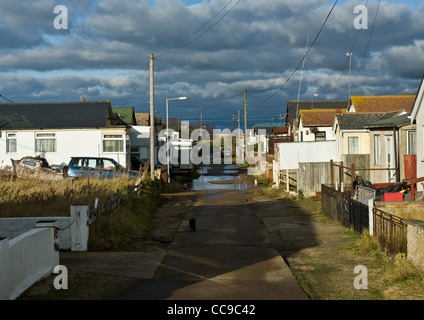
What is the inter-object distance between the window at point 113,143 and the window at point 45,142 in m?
3.70

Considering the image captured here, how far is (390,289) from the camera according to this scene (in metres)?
8.20

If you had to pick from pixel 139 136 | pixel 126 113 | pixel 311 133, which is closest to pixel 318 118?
pixel 311 133

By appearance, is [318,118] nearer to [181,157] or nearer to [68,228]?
[181,157]

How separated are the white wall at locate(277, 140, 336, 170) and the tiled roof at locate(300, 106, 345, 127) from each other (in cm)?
1174

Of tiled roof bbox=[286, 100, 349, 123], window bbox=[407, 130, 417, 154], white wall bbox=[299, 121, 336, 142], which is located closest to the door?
window bbox=[407, 130, 417, 154]

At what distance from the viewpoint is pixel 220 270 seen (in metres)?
10.1

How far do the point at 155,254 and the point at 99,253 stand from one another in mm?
1282

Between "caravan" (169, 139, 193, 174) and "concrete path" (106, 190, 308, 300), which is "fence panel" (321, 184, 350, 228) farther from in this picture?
"caravan" (169, 139, 193, 174)

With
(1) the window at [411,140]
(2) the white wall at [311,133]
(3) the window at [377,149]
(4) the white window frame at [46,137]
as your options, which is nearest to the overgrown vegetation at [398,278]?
(1) the window at [411,140]

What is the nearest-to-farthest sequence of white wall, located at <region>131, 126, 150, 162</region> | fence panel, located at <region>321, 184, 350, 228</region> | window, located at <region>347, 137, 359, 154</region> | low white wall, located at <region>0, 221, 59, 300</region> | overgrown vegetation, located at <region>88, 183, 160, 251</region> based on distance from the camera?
low white wall, located at <region>0, 221, 59, 300</region> → overgrown vegetation, located at <region>88, 183, 160, 251</region> → fence panel, located at <region>321, 184, 350, 228</region> → window, located at <region>347, 137, 359, 154</region> → white wall, located at <region>131, 126, 150, 162</region>

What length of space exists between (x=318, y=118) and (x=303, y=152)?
45.0 feet

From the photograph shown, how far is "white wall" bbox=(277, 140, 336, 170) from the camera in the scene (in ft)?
97.6
